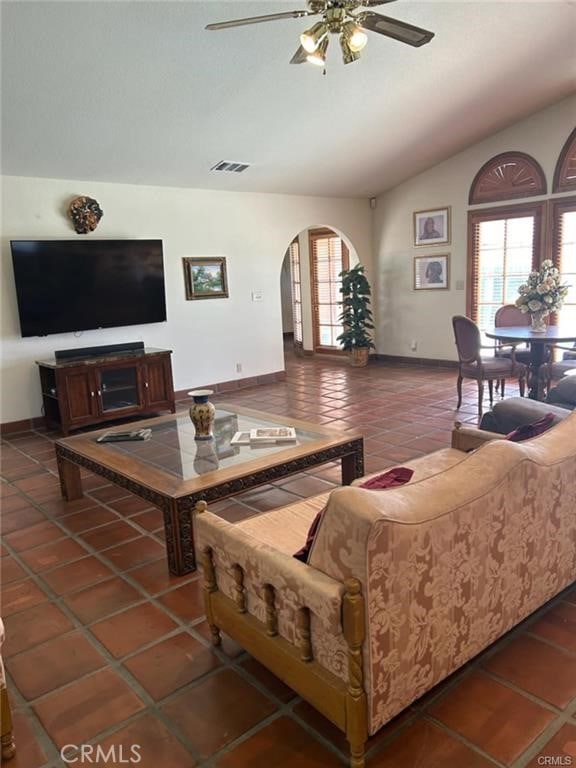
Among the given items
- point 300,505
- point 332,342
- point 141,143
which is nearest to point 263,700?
point 300,505

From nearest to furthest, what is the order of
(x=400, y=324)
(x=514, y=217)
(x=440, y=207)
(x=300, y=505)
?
(x=300, y=505) → (x=514, y=217) → (x=440, y=207) → (x=400, y=324)

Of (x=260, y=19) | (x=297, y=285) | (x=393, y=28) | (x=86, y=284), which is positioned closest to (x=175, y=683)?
(x=260, y=19)

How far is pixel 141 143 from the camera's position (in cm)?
510

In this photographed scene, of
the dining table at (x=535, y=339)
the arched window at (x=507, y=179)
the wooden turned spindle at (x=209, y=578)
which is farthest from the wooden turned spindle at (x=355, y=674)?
the arched window at (x=507, y=179)

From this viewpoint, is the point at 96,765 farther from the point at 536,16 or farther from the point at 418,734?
the point at 536,16

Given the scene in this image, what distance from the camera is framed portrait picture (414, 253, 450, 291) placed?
770cm

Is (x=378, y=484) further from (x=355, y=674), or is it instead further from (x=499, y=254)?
(x=499, y=254)

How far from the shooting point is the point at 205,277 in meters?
6.68

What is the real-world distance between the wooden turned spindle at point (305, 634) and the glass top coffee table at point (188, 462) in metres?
1.12

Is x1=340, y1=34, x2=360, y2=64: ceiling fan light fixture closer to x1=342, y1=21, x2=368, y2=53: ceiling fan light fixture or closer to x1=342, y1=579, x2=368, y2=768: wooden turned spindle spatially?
x1=342, y1=21, x2=368, y2=53: ceiling fan light fixture

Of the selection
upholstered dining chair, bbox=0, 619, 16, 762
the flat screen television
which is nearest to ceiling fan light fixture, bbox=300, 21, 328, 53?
upholstered dining chair, bbox=0, 619, 16, 762

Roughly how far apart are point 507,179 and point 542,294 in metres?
2.63

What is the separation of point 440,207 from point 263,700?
701cm

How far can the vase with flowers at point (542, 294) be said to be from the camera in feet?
16.1
